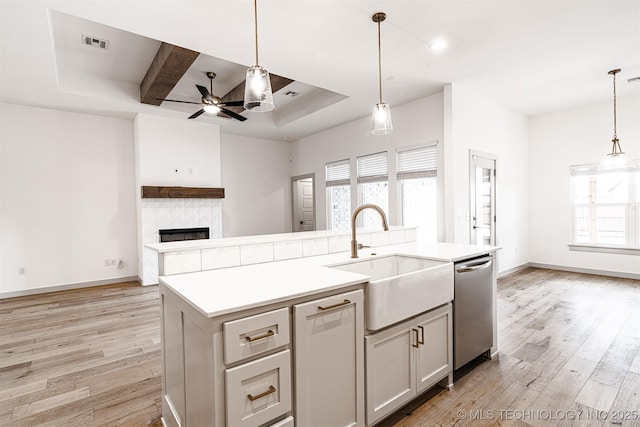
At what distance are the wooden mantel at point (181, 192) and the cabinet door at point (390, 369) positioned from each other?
4.69 m

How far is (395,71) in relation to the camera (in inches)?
154

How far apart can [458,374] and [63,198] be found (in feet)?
19.7

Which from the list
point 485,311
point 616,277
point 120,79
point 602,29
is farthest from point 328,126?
point 616,277

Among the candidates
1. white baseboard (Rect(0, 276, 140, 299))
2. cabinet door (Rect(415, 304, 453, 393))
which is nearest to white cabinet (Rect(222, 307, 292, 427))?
cabinet door (Rect(415, 304, 453, 393))

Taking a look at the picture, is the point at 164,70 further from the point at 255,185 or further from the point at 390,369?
the point at 390,369

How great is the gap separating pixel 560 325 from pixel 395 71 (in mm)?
3378

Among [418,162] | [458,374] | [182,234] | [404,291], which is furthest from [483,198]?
[182,234]

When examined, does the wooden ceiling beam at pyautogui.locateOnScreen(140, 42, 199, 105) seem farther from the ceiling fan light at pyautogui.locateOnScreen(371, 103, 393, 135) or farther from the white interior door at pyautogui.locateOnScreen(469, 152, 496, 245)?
the white interior door at pyautogui.locateOnScreen(469, 152, 496, 245)

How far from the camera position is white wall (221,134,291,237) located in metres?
6.91

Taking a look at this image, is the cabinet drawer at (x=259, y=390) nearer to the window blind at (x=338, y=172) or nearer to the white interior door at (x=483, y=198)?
the white interior door at (x=483, y=198)

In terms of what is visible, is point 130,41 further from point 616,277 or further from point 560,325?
point 616,277

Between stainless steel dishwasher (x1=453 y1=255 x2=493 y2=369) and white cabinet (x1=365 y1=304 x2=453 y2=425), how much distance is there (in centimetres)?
10

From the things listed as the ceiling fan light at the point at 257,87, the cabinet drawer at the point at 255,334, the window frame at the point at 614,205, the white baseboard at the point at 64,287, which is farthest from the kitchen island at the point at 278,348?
the window frame at the point at 614,205

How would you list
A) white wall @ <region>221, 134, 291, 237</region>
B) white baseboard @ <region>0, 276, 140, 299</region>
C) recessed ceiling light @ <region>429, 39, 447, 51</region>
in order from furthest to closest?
white wall @ <region>221, 134, 291, 237</region>, white baseboard @ <region>0, 276, 140, 299</region>, recessed ceiling light @ <region>429, 39, 447, 51</region>
